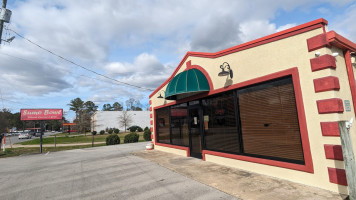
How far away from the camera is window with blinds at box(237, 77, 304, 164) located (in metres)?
4.99

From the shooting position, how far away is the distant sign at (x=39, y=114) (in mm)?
16000

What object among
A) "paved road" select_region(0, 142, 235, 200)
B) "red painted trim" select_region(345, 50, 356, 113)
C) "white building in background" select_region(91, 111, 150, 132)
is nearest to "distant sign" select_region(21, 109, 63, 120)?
"paved road" select_region(0, 142, 235, 200)

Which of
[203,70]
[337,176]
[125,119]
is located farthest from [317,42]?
[125,119]

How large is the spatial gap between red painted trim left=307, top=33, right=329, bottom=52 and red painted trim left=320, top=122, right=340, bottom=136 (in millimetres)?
1828

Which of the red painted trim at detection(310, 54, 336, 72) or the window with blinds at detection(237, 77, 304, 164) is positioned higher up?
the red painted trim at detection(310, 54, 336, 72)

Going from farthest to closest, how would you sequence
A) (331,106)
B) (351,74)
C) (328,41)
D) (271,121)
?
(271,121), (351,74), (328,41), (331,106)

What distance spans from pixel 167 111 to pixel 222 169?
5824mm

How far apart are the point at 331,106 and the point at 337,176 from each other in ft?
5.10

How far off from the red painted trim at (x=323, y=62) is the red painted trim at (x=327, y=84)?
0.26m

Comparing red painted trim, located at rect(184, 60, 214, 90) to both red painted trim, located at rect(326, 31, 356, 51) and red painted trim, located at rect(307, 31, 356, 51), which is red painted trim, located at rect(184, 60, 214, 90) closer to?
red painted trim, located at rect(307, 31, 356, 51)

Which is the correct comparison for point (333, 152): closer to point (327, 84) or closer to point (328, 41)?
point (327, 84)

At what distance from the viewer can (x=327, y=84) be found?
14.1 ft

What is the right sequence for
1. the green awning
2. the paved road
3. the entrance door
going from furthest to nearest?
the entrance door
the green awning
the paved road

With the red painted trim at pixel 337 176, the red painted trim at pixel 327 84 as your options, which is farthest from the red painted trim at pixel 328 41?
the red painted trim at pixel 337 176
